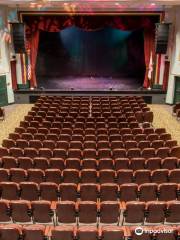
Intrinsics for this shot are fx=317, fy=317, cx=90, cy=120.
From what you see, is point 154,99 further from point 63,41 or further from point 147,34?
point 63,41

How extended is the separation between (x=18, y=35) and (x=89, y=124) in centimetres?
631

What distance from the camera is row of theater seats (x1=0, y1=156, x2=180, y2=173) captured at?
7754 millimetres

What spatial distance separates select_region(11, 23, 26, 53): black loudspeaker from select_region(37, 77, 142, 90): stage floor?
3290 millimetres

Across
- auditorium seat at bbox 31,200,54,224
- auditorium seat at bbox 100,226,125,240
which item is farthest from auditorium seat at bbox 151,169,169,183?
auditorium seat at bbox 31,200,54,224

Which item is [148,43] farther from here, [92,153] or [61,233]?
[61,233]

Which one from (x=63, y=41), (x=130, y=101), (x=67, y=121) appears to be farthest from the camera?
(x=63, y=41)

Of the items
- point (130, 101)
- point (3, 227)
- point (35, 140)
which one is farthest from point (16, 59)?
point (3, 227)

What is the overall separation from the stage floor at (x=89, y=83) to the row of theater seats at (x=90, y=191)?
11.0 meters

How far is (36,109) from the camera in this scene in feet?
41.9

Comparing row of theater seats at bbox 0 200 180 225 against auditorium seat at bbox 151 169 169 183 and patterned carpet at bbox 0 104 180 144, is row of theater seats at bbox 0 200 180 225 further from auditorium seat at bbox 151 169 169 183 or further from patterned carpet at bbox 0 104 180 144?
patterned carpet at bbox 0 104 180 144

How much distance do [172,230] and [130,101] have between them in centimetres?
923

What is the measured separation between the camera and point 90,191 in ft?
21.3

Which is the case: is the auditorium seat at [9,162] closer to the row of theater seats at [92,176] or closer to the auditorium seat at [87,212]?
the row of theater seats at [92,176]

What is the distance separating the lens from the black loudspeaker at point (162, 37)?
47.2 ft
